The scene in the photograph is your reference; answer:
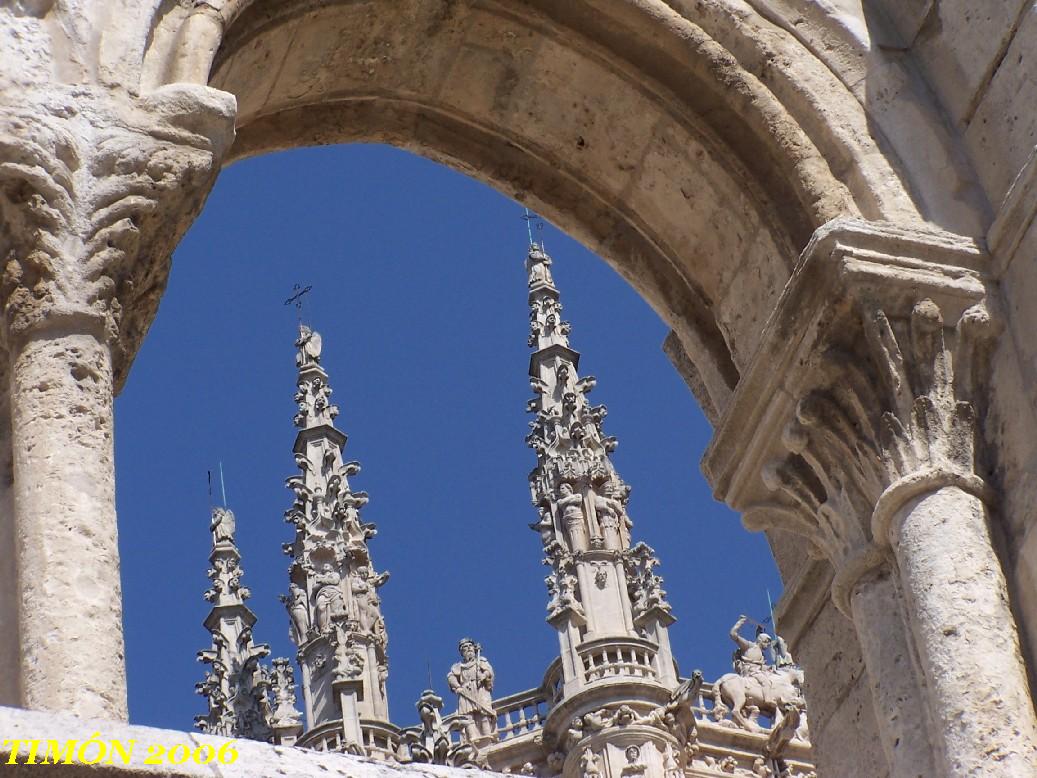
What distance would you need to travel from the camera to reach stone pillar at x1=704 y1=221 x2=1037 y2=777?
244 inches

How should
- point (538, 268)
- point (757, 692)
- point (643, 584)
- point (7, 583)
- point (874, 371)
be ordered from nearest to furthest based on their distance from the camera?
point (7, 583)
point (874, 371)
point (643, 584)
point (757, 692)
point (538, 268)

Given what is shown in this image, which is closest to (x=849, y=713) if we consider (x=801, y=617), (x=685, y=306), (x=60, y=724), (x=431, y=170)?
(x=801, y=617)

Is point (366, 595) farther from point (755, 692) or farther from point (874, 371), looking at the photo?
point (874, 371)

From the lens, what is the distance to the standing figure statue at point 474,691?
1045 inches

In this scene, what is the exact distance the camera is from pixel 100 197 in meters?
5.85

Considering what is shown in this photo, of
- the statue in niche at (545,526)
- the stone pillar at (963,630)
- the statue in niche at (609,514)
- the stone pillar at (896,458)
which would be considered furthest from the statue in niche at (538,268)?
the stone pillar at (963,630)

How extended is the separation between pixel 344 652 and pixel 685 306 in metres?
16.9

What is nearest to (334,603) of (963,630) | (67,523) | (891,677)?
(891,677)

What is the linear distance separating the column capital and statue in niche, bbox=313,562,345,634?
17975 mm

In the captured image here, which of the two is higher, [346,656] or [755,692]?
[755,692]

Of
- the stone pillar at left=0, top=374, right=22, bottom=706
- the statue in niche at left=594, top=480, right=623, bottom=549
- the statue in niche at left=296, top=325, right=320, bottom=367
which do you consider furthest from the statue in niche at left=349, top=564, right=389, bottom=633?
the stone pillar at left=0, top=374, right=22, bottom=706

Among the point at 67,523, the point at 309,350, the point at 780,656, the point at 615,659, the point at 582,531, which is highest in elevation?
the point at 309,350

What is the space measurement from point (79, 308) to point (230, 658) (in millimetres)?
20870

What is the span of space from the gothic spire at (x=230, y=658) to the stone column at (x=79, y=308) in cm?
1877
